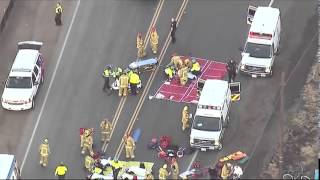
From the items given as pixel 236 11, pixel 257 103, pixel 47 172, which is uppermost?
pixel 236 11

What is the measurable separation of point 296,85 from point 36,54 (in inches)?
621

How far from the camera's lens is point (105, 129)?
177 feet

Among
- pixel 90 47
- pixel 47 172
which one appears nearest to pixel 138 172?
pixel 47 172

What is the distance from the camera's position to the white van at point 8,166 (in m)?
49.9

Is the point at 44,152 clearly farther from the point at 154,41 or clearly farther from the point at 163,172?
the point at 154,41

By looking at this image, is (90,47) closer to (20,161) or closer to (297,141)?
(20,161)

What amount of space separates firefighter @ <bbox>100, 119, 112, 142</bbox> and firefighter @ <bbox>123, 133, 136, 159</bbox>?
1.48 m

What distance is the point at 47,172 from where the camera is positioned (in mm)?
52625

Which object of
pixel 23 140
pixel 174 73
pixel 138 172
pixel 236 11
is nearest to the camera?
pixel 138 172

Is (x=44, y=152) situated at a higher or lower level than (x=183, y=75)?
lower

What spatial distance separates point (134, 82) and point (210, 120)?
6.27m

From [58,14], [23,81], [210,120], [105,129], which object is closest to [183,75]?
[210,120]

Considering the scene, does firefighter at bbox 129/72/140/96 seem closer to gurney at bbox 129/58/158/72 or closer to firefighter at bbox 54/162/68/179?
gurney at bbox 129/58/158/72

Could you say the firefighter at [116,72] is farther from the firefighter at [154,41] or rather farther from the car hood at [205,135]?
the car hood at [205,135]
